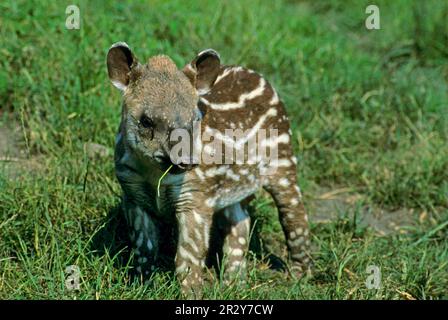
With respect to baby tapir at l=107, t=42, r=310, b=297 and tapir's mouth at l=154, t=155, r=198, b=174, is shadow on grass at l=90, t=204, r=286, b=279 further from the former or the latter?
tapir's mouth at l=154, t=155, r=198, b=174

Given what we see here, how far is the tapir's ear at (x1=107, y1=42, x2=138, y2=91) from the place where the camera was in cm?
620

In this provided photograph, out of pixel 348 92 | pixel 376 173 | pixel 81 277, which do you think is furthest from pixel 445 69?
pixel 81 277

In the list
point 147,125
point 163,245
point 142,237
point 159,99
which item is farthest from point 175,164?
point 163,245

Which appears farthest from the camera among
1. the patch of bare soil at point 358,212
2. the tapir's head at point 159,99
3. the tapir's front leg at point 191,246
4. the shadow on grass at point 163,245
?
the patch of bare soil at point 358,212

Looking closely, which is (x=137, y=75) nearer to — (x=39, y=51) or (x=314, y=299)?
(x=314, y=299)

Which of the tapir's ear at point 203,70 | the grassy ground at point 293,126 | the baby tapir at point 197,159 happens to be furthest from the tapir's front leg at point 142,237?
the tapir's ear at point 203,70

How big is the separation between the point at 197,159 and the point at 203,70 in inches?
32.1

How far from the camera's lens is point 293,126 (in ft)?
29.3

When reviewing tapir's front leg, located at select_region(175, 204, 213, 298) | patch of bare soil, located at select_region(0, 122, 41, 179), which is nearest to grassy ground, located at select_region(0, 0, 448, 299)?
patch of bare soil, located at select_region(0, 122, 41, 179)

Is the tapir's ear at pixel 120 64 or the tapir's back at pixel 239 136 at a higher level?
the tapir's ear at pixel 120 64

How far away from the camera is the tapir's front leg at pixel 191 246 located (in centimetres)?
634

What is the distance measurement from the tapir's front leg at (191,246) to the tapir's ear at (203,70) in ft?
2.63

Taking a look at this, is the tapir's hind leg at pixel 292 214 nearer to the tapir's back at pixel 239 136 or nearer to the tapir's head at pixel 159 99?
the tapir's back at pixel 239 136
